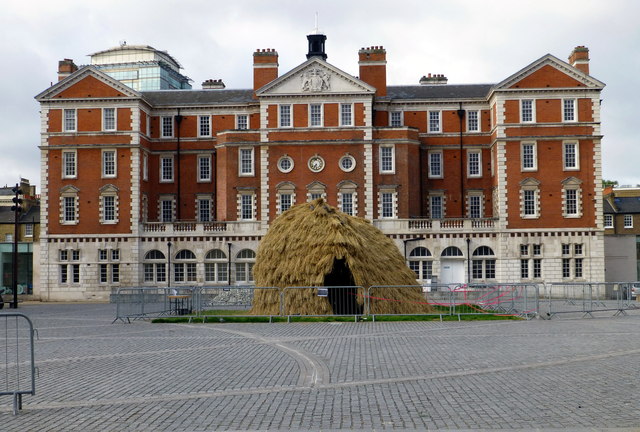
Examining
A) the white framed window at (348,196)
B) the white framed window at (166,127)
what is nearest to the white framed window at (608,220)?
the white framed window at (348,196)

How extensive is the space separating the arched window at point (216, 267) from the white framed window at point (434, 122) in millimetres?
18168

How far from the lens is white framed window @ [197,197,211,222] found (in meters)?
56.7

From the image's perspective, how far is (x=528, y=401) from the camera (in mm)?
11648

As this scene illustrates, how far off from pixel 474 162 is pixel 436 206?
4.32m

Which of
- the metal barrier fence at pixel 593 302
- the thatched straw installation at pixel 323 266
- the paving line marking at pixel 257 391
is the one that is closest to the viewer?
the paving line marking at pixel 257 391

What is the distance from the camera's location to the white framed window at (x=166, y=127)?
56875 mm

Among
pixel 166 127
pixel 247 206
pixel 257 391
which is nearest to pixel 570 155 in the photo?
pixel 247 206

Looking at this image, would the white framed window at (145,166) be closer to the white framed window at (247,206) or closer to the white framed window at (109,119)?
the white framed window at (109,119)

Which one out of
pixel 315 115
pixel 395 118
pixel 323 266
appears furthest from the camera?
pixel 395 118

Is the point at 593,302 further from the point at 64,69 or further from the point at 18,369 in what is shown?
the point at 64,69

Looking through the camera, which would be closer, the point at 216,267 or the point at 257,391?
the point at 257,391

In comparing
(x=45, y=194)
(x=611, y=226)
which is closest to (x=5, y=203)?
(x=45, y=194)

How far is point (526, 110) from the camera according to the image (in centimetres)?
5184

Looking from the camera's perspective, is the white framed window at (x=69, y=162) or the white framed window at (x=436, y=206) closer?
the white framed window at (x=69, y=162)
